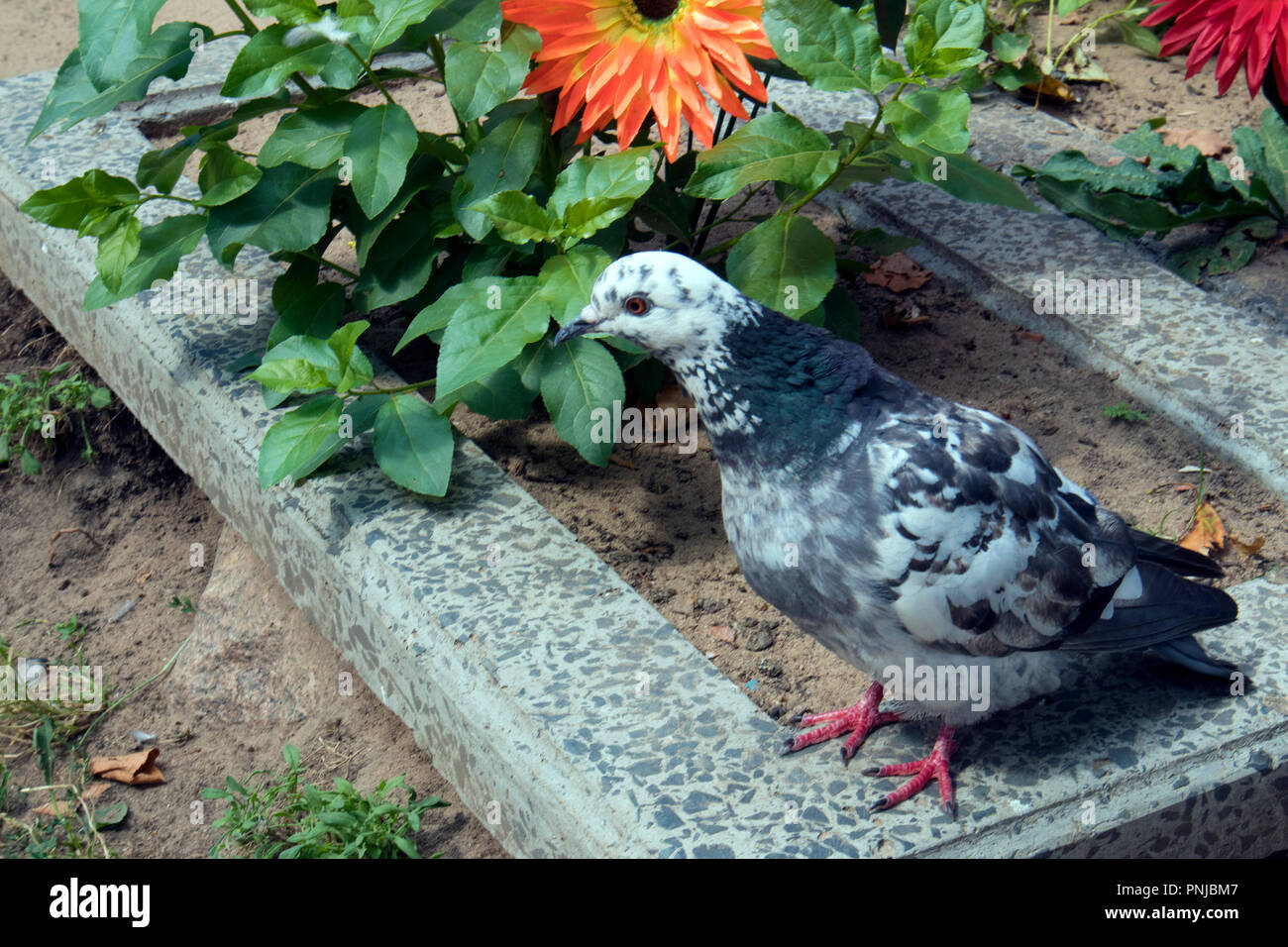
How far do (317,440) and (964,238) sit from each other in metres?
2.17

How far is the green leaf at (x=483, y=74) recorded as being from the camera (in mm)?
2689

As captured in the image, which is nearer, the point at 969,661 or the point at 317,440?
the point at 969,661

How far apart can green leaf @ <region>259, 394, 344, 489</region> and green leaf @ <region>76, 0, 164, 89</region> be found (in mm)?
846

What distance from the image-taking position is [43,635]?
3.46m

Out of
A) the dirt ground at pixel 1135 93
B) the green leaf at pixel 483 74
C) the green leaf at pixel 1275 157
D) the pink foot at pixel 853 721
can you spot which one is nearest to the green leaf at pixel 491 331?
the green leaf at pixel 483 74

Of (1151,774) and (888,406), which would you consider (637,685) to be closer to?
(888,406)

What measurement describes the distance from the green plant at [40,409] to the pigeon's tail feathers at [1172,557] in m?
3.08

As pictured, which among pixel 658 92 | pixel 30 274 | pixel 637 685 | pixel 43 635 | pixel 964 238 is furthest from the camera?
pixel 30 274

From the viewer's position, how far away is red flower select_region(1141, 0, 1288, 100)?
3297 millimetres

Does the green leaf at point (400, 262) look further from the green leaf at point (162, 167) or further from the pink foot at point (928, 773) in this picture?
the pink foot at point (928, 773)

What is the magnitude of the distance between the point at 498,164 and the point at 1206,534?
6.20 ft

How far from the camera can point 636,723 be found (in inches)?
92.7

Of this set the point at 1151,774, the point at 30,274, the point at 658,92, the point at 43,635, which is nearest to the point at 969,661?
the point at 1151,774

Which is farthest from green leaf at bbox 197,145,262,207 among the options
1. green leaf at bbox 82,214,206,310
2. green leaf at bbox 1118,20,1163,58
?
green leaf at bbox 1118,20,1163,58
